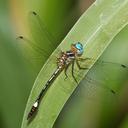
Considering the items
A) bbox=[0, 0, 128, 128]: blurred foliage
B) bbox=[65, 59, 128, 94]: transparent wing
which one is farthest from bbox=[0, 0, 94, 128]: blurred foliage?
bbox=[65, 59, 128, 94]: transparent wing

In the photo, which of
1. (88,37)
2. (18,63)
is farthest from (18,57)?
(88,37)

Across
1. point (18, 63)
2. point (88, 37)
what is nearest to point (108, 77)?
point (88, 37)

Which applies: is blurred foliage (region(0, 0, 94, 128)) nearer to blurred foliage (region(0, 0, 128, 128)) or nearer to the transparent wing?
blurred foliage (region(0, 0, 128, 128))

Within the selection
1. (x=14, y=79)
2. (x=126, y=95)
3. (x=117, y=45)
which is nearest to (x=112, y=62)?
(x=117, y=45)

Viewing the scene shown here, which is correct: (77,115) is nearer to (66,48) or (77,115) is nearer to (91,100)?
(91,100)

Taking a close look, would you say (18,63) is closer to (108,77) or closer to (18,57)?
(18,57)

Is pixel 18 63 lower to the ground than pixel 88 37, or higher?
lower

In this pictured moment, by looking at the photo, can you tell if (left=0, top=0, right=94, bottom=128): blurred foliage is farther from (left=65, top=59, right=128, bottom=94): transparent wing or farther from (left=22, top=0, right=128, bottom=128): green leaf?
(left=65, top=59, right=128, bottom=94): transparent wing

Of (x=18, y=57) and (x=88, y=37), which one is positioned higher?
(x=88, y=37)
